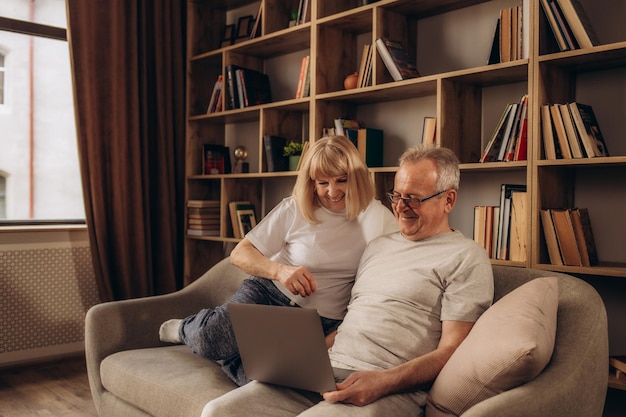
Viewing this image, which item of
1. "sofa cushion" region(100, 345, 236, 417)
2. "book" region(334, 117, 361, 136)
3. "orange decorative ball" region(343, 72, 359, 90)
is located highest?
"orange decorative ball" region(343, 72, 359, 90)

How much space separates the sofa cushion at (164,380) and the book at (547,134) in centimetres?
138

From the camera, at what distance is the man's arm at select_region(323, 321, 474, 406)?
1462 mm

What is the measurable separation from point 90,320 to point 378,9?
1.80 m

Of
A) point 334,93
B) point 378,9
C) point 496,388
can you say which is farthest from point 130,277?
point 496,388

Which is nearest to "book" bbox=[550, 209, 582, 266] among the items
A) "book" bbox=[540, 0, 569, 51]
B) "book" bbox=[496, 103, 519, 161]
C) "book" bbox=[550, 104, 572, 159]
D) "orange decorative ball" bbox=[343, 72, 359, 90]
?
"book" bbox=[550, 104, 572, 159]

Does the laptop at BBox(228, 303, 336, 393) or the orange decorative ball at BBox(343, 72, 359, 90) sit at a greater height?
the orange decorative ball at BBox(343, 72, 359, 90)

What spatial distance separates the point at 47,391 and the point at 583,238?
8.23 ft

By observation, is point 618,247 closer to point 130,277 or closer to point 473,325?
point 473,325

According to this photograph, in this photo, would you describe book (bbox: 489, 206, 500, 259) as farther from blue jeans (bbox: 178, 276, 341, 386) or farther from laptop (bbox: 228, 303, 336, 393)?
laptop (bbox: 228, 303, 336, 393)

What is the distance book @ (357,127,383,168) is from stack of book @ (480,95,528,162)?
2.05 feet

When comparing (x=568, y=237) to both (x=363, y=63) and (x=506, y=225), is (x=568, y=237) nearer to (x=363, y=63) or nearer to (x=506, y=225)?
(x=506, y=225)

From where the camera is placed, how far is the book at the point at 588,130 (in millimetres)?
2170

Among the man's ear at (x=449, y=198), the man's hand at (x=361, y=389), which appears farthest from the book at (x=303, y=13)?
the man's hand at (x=361, y=389)

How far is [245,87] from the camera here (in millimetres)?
3529
